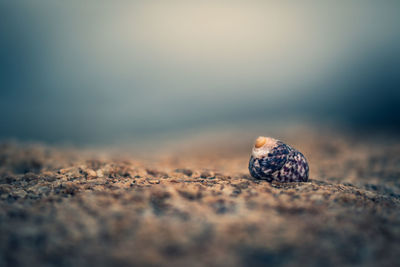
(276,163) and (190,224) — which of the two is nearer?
(190,224)

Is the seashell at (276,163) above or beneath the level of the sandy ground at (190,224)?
above

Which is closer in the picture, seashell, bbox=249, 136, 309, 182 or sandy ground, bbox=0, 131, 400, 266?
sandy ground, bbox=0, 131, 400, 266

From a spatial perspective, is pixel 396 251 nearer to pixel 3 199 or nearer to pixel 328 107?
pixel 3 199

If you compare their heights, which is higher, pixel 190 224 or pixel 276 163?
pixel 276 163

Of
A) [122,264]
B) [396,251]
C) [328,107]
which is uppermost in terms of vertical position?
[328,107]

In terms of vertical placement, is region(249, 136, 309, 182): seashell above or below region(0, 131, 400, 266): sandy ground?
above

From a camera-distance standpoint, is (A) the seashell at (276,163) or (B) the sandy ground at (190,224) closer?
(B) the sandy ground at (190,224)

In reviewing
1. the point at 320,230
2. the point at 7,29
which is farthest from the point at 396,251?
the point at 7,29

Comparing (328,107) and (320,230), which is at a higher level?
Answer: (328,107)
